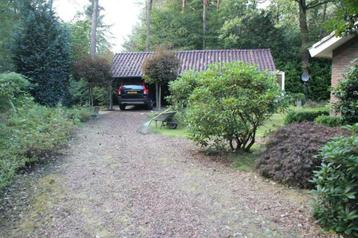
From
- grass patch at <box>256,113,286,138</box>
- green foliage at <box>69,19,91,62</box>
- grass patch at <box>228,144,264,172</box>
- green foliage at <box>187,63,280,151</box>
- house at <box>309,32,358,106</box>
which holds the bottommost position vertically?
grass patch at <box>228,144,264,172</box>

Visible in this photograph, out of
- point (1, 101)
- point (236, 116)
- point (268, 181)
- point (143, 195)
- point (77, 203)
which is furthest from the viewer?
point (1, 101)

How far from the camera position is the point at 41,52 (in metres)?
15.9

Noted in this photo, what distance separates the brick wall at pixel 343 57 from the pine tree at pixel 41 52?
1182 centimetres

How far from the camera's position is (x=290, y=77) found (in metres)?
25.2

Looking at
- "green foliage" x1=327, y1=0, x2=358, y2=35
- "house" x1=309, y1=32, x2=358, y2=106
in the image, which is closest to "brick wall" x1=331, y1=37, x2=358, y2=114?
"house" x1=309, y1=32, x2=358, y2=106

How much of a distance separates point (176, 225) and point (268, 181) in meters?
2.50

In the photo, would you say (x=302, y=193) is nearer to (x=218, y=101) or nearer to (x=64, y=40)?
(x=218, y=101)

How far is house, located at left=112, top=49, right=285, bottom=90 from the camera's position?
22.3 m

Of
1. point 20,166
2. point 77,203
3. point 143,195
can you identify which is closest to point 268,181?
point 143,195

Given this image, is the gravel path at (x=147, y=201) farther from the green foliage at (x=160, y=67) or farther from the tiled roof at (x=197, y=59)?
the tiled roof at (x=197, y=59)

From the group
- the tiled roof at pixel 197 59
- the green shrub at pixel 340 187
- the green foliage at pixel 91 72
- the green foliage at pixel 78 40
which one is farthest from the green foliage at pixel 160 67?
the green shrub at pixel 340 187

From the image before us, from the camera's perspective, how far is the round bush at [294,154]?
5.85 meters

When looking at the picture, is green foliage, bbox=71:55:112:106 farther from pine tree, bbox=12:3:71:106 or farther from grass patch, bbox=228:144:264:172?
grass patch, bbox=228:144:264:172

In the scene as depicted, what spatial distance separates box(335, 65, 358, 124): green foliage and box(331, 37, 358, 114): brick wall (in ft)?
9.12
